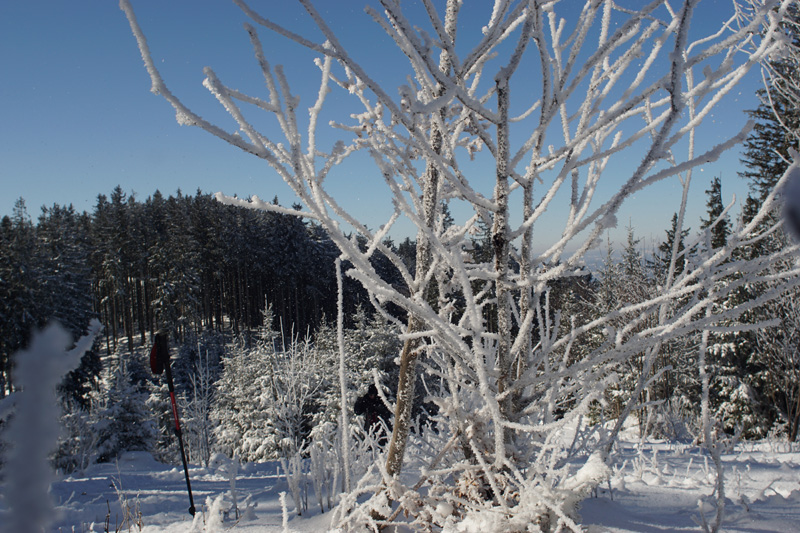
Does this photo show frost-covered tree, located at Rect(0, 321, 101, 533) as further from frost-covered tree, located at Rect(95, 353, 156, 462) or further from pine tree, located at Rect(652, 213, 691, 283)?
frost-covered tree, located at Rect(95, 353, 156, 462)

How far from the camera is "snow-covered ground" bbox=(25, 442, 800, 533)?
2.44 meters

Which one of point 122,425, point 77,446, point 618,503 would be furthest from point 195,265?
point 618,503

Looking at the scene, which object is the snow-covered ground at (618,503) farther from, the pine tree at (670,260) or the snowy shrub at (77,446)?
the snowy shrub at (77,446)

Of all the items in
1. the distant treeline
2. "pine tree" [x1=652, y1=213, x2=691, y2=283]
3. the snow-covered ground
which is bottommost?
the snow-covered ground

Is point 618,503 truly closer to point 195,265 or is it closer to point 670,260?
point 670,260

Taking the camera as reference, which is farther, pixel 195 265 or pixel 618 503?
pixel 195 265

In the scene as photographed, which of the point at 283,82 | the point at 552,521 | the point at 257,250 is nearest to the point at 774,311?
the point at 552,521

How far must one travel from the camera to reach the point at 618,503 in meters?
2.95

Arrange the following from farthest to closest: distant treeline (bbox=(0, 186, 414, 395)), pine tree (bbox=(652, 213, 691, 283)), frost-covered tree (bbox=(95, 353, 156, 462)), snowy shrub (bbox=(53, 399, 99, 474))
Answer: distant treeline (bbox=(0, 186, 414, 395)) < frost-covered tree (bbox=(95, 353, 156, 462)) < snowy shrub (bbox=(53, 399, 99, 474)) < pine tree (bbox=(652, 213, 691, 283))

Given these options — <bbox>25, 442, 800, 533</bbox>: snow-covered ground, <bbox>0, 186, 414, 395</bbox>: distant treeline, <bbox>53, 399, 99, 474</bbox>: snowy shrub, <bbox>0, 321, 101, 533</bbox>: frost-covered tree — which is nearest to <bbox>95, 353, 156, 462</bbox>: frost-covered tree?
<bbox>53, 399, 99, 474</bbox>: snowy shrub

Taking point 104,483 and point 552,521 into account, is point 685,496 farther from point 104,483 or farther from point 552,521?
point 104,483

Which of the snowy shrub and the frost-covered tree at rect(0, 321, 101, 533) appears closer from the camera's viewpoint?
the frost-covered tree at rect(0, 321, 101, 533)

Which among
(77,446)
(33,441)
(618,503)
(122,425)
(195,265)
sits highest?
(195,265)

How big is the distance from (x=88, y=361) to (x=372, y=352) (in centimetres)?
1238
